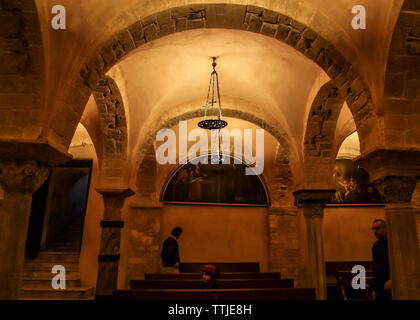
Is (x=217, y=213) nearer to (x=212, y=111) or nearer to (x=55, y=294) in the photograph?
(x=55, y=294)

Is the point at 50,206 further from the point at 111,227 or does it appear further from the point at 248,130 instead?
the point at 248,130

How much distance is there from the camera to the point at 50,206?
37.1 ft

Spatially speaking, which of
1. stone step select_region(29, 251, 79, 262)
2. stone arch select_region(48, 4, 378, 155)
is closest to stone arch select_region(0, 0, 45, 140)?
stone arch select_region(48, 4, 378, 155)

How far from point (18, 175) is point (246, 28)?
3.32 meters

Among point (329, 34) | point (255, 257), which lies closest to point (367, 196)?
point (255, 257)

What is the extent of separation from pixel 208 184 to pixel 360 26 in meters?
7.99

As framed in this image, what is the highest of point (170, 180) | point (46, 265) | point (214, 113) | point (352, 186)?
point (214, 113)

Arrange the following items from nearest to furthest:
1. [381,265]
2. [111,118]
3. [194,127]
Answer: [381,265] < [111,118] < [194,127]

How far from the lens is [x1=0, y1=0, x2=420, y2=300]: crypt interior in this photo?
3441mm

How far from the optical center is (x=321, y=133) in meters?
6.67

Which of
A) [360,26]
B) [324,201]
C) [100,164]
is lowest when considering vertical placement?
[324,201]

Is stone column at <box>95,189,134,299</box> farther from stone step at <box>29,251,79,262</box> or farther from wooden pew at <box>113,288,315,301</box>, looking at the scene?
stone step at <box>29,251,79,262</box>

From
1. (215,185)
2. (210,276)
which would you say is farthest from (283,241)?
(210,276)

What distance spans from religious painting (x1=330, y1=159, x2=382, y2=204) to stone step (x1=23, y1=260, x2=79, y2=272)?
865 cm
